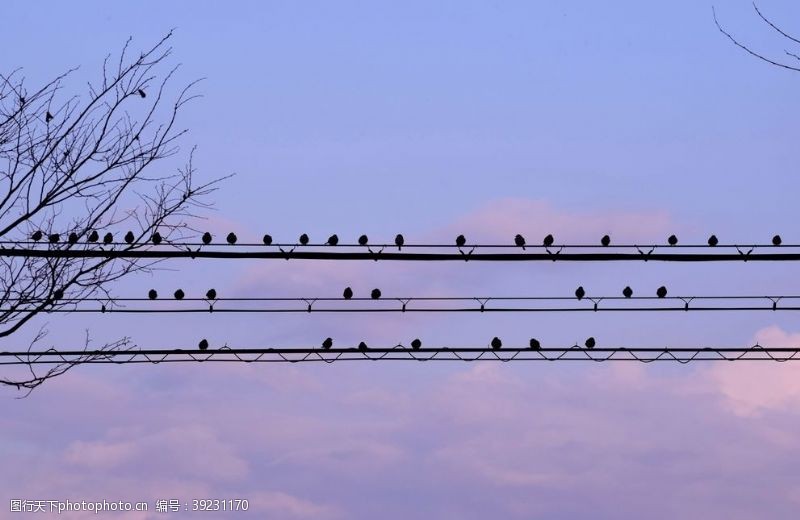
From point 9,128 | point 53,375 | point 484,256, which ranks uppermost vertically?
point 9,128

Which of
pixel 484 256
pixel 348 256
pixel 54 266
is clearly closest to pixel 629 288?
pixel 484 256

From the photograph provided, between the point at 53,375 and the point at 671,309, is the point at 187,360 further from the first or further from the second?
the point at 671,309

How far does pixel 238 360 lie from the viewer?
1489 centimetres

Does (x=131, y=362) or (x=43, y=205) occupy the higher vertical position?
(x=43, y=205)

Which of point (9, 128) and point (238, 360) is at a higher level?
point (9, 128)

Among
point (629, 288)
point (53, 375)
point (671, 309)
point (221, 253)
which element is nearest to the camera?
point (221, 253)

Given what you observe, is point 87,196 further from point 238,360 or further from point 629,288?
point 629,288

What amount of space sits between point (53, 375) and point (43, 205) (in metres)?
1.92

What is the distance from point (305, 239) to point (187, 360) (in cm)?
338

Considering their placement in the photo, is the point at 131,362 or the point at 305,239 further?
the point at 305,239

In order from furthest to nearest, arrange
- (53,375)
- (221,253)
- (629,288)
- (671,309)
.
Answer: (629,288), (671,309), (53,375), (221,253)

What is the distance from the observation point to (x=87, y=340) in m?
14.6

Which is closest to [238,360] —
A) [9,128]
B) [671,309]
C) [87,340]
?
[87,340]

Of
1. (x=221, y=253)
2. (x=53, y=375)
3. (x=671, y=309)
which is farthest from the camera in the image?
(x=671, y=309)
